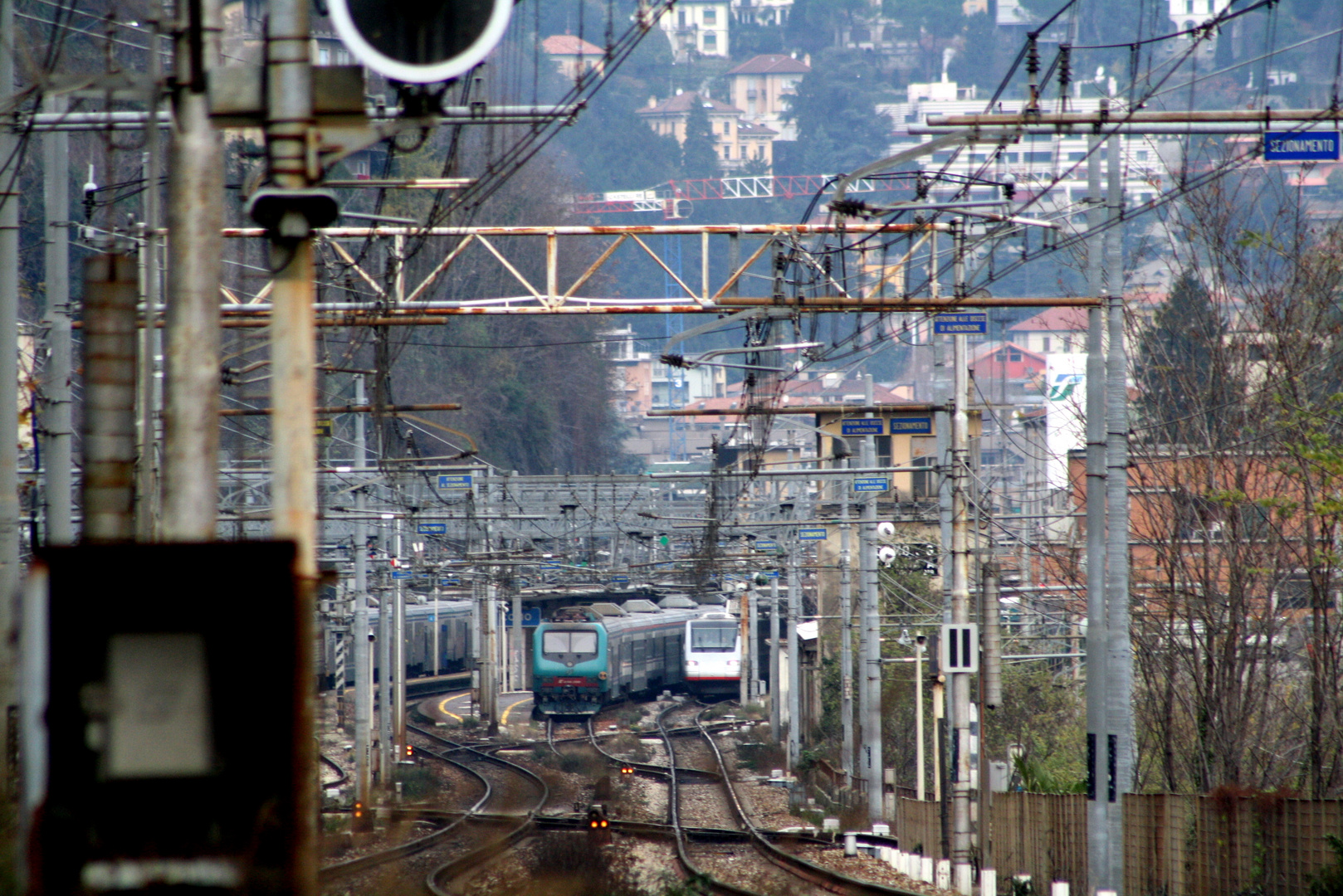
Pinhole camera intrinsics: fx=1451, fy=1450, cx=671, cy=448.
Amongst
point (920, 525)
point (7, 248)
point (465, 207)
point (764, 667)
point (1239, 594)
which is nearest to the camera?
point (7, 248)

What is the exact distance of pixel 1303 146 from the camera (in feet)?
34.2

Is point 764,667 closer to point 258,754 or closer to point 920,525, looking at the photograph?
point 920,525

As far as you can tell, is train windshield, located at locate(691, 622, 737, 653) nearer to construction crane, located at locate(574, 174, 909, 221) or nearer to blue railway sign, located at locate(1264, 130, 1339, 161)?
blue railway sign, located at locate(1264, 130, 1339, 161)

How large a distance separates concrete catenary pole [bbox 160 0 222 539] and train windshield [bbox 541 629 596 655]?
38.2 m

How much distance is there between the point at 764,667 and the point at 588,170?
78.9 metres

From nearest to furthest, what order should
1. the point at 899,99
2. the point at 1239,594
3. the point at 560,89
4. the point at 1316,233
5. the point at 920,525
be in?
the point at 1239,594
the point at 1316,233
the point at 920,525
the point at 560,89
the point at 899,99

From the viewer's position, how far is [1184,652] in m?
19.4

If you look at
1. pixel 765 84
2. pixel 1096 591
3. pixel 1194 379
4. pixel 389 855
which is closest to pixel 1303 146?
pixel 1096 591

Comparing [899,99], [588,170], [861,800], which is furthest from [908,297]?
[899,99]

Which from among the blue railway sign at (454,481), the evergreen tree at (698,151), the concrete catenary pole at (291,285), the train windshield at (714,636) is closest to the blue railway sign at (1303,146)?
the concrete catenary pole at (291,285)

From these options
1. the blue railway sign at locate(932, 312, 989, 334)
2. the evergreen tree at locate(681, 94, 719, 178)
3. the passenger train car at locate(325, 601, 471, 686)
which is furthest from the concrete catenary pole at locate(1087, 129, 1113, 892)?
the evergreen tree at locate(681, 94, 719, 178)

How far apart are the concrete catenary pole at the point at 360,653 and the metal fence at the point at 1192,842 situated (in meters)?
11.8

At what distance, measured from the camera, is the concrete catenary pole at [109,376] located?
5.08m

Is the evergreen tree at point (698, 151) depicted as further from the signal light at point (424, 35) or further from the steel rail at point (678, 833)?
the signal light at point (424, 35)
